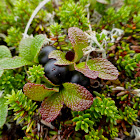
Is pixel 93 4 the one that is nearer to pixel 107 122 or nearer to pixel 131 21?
pixel 131 21

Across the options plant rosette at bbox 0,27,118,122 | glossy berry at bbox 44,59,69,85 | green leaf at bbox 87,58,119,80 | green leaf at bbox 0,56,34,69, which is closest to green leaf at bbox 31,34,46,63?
plant rosette at bbox 0,27,118,122

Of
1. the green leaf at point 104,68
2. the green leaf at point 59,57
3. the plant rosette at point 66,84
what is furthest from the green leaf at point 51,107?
the green leaf at point 104,68

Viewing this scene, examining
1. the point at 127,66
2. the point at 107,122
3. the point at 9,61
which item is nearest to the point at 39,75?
the point at 9,61

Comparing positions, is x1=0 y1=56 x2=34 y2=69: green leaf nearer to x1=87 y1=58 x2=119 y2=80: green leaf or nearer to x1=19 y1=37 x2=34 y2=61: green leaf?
x1=19 y1=37 x2=34 y2=61: green leaf

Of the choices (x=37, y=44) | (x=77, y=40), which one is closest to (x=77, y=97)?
(x=77, y=40)

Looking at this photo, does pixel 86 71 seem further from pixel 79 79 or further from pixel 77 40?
pixel 77 40

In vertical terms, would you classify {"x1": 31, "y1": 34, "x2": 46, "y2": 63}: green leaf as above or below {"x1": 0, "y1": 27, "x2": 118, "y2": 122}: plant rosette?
above
